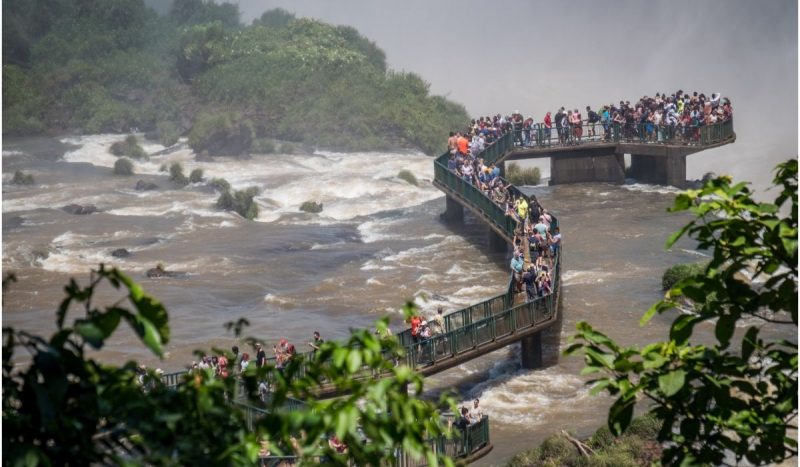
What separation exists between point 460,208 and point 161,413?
31.6 metres

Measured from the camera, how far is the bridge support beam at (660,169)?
126 feet

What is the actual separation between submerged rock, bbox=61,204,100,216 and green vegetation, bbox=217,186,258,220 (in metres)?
3.92

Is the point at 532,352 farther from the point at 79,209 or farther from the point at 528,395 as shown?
the point at 79,209

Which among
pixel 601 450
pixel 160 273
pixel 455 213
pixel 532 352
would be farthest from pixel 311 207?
pixel 601 450

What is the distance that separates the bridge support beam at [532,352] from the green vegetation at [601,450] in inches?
186

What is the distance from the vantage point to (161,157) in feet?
172

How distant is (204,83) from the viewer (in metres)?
66.2

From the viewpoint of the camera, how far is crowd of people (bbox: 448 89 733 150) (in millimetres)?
36812

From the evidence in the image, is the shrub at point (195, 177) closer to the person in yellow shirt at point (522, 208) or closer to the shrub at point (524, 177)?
the shrub at point (524, 177)

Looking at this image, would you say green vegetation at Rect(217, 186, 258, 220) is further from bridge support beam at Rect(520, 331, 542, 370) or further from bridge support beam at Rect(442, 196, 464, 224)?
bridge support beam at Rect(520, 331, 542, 370)

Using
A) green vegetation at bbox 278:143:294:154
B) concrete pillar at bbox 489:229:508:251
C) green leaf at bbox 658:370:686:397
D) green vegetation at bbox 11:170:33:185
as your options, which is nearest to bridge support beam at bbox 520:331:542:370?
concrete pillar at bbox 489:229:508:251

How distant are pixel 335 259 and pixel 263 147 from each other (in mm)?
21822

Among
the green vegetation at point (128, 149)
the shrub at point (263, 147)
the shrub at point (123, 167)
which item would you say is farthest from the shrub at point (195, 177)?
the shrub at point (263, 147)

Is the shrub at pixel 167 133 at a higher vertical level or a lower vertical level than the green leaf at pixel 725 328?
higher
